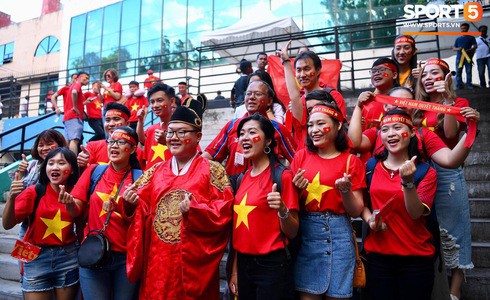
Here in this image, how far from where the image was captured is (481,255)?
3727 millimetres

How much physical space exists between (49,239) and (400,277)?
9.88 feet

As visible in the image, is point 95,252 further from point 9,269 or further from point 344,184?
point 9,269

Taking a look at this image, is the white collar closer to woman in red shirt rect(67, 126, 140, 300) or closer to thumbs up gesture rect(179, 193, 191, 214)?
thumbs up gesture rect(179, 193, 191, 214)

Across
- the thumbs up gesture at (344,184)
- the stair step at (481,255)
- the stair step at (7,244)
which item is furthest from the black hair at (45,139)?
the stair step at (481,255)

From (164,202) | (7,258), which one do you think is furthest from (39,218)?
(7,258)

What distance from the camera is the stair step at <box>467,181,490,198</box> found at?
472 centimetres

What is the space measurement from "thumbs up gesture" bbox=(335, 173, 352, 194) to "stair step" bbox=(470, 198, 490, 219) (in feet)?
8.89

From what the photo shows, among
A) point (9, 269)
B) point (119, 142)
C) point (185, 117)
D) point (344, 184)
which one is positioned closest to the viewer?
point (344, 184)

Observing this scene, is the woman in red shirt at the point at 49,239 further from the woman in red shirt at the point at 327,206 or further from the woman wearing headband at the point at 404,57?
the woman wearing headband at the point at 404,57

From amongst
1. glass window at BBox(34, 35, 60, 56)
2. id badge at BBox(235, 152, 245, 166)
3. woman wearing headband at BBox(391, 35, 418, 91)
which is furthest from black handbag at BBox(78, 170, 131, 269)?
glass window at BBox(34, 35, 60, 56)

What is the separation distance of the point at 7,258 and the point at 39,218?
235 cm

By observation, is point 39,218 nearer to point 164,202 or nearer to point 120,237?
point 120,237

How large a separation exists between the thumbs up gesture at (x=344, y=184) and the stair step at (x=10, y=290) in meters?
4.00

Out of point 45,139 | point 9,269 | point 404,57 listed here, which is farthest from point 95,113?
point 404,57
